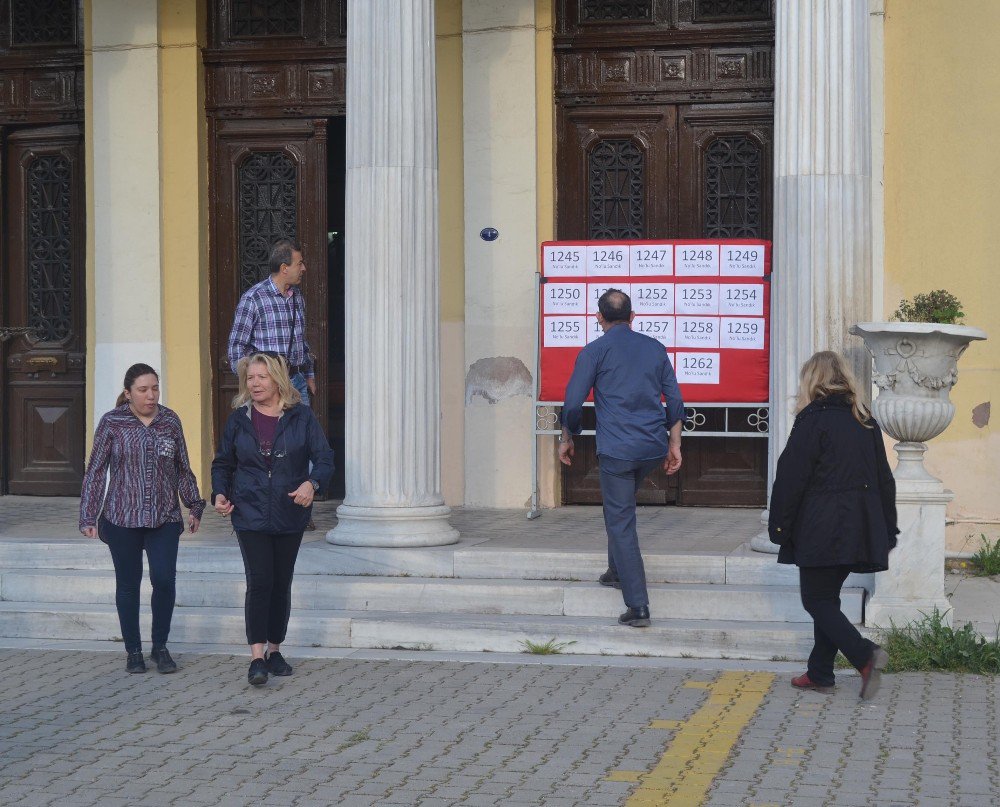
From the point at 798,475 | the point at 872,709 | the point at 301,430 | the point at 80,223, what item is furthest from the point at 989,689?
the point at 80,223

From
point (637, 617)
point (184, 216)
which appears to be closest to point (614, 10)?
point (184, 216)

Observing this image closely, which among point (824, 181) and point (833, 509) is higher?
point (824, 181)

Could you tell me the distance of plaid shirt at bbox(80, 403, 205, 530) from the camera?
329 inches

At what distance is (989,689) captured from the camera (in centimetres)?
776

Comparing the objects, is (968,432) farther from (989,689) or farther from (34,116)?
(34,116)

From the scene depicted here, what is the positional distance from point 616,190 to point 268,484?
5.31 meters

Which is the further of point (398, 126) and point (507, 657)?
point (398, 126)

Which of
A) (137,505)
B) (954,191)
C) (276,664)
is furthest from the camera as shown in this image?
(954,191)

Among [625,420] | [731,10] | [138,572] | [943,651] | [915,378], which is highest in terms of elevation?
[731,10]

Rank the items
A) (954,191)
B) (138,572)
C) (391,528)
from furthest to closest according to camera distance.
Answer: (954,191) < (391,528) < (138,572)

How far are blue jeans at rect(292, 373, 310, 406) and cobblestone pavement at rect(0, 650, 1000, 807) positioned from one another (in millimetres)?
2277

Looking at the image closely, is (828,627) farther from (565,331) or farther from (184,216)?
(184,216)

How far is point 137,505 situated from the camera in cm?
836

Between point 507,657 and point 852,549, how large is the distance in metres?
2.14
